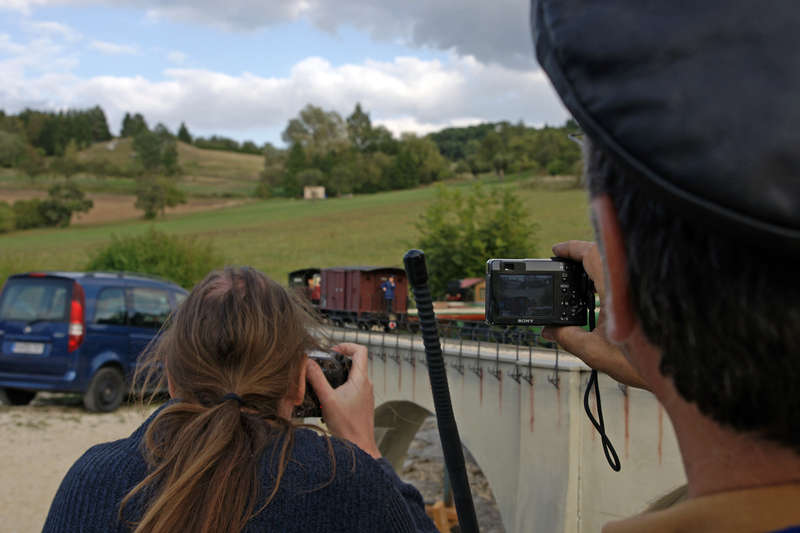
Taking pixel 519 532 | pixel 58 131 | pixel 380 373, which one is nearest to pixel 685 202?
pixel 519 532

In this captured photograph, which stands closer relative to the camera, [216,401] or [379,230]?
[216,401]

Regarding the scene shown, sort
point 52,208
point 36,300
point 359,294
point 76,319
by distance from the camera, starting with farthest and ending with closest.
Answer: point 52,208
point 359,294
point 36,300
point 76,319

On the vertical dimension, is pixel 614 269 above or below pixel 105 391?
above

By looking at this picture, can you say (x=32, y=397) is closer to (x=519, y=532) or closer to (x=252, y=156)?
(x=519, y=532)

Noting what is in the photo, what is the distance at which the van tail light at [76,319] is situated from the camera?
11695 millimetres

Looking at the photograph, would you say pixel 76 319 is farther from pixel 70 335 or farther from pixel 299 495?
pixel 299 495

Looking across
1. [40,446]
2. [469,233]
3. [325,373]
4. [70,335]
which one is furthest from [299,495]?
[469,233]

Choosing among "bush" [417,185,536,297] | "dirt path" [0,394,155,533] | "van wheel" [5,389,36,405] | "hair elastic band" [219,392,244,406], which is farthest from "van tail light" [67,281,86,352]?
"hair elastic band" [219,392,244,406]

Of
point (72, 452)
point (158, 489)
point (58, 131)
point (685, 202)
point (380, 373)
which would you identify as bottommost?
point (72, 452)

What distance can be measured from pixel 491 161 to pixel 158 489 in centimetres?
6493

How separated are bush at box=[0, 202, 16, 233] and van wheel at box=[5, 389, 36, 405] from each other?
5606cm

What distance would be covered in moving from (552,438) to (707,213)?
21.4ft

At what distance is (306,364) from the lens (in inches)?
76.9

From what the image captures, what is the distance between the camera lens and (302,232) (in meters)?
54.5
